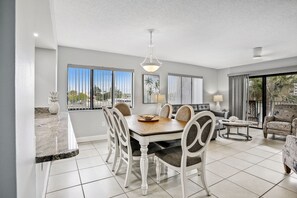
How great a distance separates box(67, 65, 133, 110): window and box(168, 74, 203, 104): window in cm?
163

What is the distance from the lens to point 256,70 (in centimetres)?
557

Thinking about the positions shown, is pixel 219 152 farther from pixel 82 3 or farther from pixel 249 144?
pixel 82 3

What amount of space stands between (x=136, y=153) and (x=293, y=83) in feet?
18.3

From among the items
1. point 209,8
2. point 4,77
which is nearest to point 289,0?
point 209,8

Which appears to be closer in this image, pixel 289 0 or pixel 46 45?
pixel 289 0

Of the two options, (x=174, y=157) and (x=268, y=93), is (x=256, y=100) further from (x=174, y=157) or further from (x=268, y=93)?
(x=174, y=157)

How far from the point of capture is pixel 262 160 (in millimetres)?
2957

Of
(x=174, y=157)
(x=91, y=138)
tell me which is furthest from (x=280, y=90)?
(x=91, y=138)

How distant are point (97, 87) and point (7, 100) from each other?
3.94 meters

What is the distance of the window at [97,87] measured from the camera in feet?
13.2

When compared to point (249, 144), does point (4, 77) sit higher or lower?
higher

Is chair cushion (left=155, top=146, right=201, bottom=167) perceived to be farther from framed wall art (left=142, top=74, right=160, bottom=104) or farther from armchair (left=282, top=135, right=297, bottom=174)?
Result: framed wall art (left=142, top=74, right=160, bottom=104)

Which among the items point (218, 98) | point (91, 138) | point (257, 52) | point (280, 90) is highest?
point (257, 52)

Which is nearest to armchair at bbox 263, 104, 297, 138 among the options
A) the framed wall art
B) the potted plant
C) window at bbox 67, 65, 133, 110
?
the framed wall art
